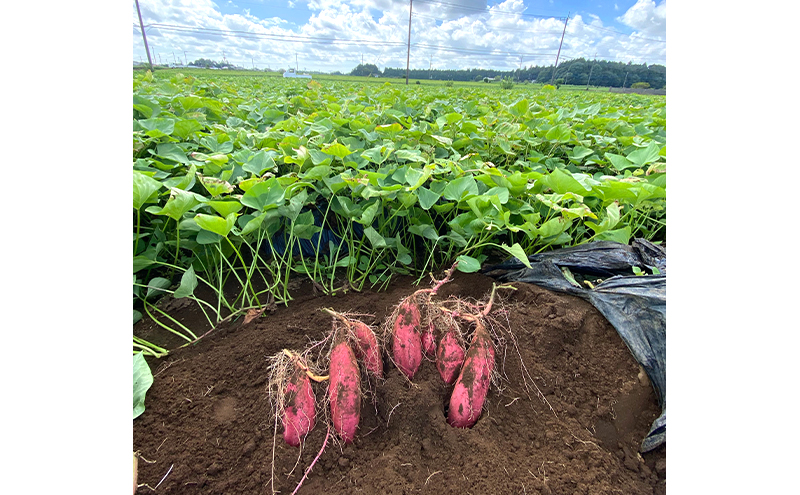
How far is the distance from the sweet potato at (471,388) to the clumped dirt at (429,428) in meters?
0.03

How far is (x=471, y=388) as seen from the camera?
35.0 inches

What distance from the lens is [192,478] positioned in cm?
80

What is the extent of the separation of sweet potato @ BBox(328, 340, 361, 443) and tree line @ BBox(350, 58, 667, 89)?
863 inches

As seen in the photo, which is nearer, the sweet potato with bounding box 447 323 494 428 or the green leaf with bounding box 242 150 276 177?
the sweet potato with bounding box 447 323 494 428

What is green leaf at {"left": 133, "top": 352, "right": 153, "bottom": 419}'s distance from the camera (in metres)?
0.92

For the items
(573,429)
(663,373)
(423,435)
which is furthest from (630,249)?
(423,435)

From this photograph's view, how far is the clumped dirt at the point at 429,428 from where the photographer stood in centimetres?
79

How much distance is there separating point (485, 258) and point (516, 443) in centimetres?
80

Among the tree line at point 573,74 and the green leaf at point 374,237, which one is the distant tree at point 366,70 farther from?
the green leaf at point 374,237

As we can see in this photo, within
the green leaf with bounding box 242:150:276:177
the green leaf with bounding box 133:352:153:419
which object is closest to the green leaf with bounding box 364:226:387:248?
the green leaf with bounding box 242:150:276:177

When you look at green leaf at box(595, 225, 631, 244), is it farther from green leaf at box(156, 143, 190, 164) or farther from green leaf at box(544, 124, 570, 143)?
green leaf at box(156, 143, 190, 164)

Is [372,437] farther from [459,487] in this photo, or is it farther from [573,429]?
[573,429]

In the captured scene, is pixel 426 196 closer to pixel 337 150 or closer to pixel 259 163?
pixel 337 150

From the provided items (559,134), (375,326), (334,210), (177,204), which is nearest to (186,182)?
(177,204)
